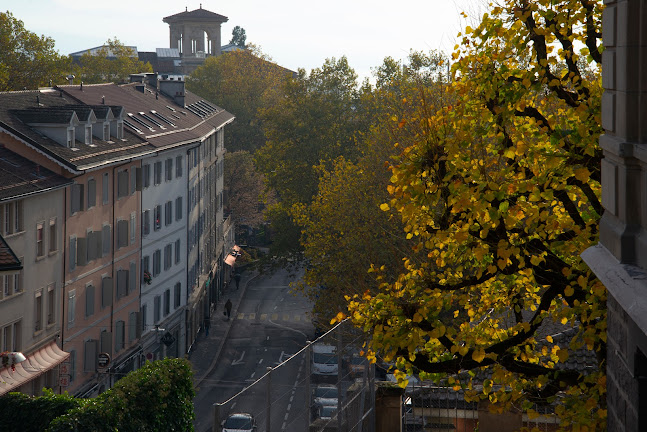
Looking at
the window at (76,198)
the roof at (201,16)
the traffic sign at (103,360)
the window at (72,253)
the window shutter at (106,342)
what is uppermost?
the roof at (201,16)

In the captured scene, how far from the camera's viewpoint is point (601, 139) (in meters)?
8.58

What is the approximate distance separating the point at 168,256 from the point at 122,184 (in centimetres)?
937

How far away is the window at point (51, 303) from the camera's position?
117 feet

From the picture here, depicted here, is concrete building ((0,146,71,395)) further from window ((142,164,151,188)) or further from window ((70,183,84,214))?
window ((142,164,151,188))

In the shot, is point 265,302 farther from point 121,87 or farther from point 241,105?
point 241,105

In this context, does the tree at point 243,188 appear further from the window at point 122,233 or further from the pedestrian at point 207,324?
the window at point 122,233

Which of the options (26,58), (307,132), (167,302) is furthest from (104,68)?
(167,302)

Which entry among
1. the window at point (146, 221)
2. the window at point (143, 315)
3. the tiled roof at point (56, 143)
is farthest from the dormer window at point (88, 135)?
the window at point (143, 315)

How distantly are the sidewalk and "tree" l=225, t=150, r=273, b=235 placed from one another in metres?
10.7

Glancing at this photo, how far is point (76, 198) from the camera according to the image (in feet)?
123

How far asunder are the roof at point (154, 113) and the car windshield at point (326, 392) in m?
34.8

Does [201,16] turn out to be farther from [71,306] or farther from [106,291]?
[71,306]

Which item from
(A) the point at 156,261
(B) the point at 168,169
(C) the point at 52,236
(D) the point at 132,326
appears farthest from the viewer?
(B) the point at 168,169

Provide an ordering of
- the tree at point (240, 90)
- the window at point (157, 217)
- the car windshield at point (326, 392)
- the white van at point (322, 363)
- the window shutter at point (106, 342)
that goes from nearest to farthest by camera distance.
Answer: the car windshield at point (326, 392) → the white van at point (322, 363) → the window shutter at point (106, 342) → the window at point (157, 217) → the tree at point (240, 90)
